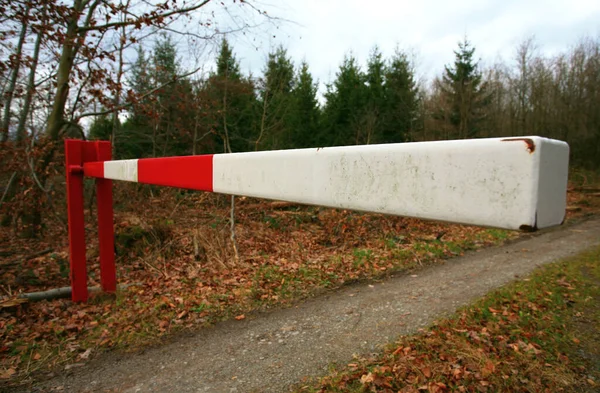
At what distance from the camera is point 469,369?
2.20 metres

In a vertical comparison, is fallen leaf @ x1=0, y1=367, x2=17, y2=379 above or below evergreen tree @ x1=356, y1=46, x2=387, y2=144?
below

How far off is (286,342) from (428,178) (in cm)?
237

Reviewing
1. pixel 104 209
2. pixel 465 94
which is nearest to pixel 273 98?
pixel 104 209

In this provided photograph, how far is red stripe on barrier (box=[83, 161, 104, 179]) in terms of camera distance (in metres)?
2.48

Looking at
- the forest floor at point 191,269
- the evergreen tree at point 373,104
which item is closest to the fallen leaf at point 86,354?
the forest floor at point 191,269

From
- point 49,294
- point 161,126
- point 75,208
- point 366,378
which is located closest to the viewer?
point 366,378

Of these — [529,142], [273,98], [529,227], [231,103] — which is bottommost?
[529,227]

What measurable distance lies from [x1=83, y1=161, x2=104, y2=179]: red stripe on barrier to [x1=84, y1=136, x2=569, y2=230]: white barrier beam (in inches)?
75.2

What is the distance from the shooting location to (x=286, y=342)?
8.76 ft

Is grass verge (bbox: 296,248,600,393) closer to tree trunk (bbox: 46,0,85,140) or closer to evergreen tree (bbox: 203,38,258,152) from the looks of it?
tree trunk (bbox: 46,0,85,140)

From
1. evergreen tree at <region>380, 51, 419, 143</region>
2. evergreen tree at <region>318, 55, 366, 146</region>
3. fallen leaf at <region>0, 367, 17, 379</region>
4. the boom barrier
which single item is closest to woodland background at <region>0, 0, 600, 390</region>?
fallen leaf at <region>0, 367, 17, 379</region>

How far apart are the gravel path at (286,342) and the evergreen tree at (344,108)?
1403cm

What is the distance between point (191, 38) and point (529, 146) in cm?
688

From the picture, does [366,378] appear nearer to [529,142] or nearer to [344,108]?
[529,142]
